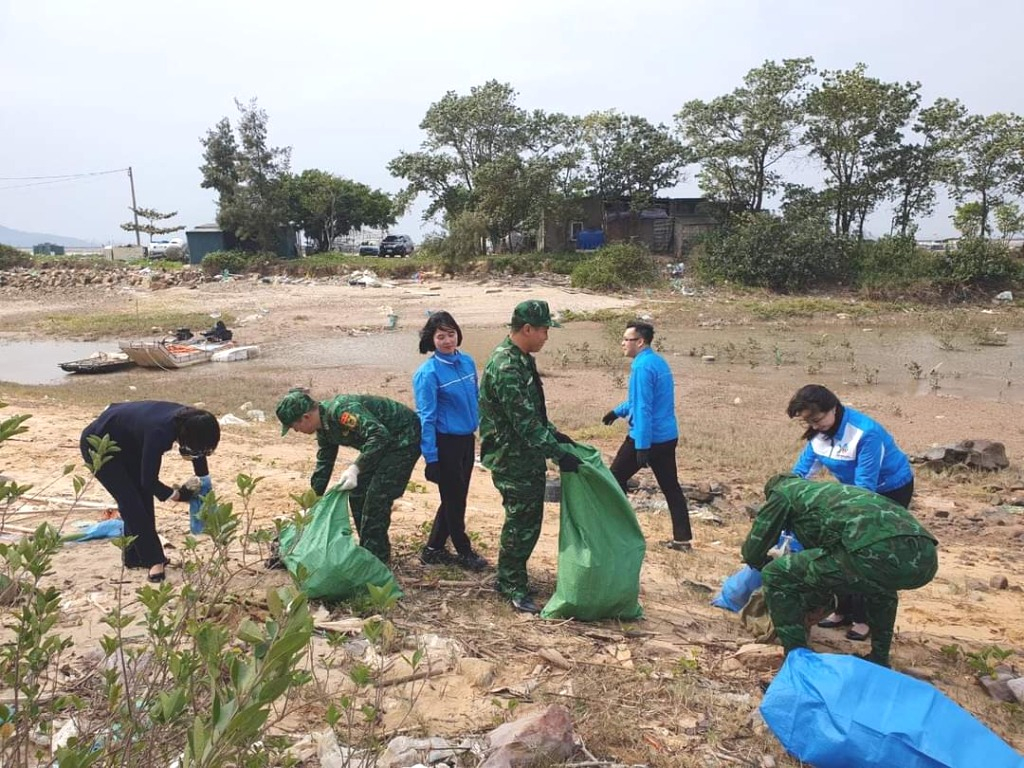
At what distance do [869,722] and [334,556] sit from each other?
2278mm

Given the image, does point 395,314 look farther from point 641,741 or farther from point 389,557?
point 641,741

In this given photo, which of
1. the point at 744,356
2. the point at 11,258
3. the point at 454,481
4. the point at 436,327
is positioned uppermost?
the point at 11,258

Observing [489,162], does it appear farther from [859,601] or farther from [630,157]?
[859,601]

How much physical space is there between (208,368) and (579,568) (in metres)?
13.6

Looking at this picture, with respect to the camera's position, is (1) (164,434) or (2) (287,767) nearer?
(2) (287,767)

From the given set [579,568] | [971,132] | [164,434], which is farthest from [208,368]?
[971,132]

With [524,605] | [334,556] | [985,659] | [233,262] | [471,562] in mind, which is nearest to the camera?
[985,659]

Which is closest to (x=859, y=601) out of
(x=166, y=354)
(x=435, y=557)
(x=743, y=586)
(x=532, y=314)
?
(x=743, y=586)

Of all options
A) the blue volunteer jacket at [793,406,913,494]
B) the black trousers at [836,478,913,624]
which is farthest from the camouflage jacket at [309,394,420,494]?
the black trousers at [836,478,913,624]

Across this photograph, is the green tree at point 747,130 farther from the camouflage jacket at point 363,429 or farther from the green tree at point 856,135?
the camouflage jacket at point 363,429

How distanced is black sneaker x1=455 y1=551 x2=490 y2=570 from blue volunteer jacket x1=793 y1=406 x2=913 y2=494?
183 centimetres

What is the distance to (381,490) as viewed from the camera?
4.07 m

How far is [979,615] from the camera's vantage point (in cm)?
442

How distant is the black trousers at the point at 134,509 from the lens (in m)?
3.94
